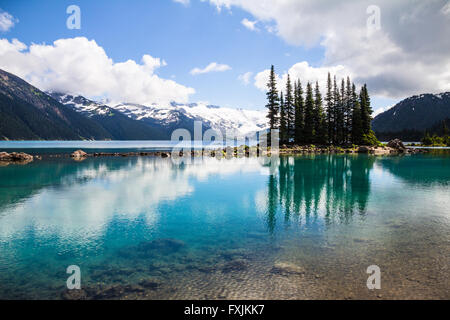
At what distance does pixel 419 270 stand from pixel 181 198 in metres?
19.0

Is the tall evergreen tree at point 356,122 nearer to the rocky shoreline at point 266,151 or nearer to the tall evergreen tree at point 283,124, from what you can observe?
the rocky shoreline at point 266,151

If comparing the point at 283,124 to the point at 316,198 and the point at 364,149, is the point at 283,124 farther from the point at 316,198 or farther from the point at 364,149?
the point at 316,198

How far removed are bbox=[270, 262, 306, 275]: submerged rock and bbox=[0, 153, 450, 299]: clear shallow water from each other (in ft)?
0.21

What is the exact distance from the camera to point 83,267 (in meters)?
11.2

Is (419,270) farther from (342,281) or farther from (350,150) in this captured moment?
(350,150)

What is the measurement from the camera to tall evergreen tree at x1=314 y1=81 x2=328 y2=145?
96.4 m

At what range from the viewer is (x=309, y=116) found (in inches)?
3770

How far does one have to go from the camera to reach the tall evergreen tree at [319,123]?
316ft

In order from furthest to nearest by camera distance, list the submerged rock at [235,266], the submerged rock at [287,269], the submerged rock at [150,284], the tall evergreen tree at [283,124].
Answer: the tall evergreen tree at [283,124] < the submerged rock at [235,266] < the submerged rock at [287,269] < the submerged rock at [150,284]

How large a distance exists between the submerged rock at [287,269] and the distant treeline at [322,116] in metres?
82.7

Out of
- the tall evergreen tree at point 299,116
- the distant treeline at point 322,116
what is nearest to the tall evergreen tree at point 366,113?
the distant treeline at point 322,116

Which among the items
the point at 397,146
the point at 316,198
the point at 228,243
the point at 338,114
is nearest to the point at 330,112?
the point at 338,114
